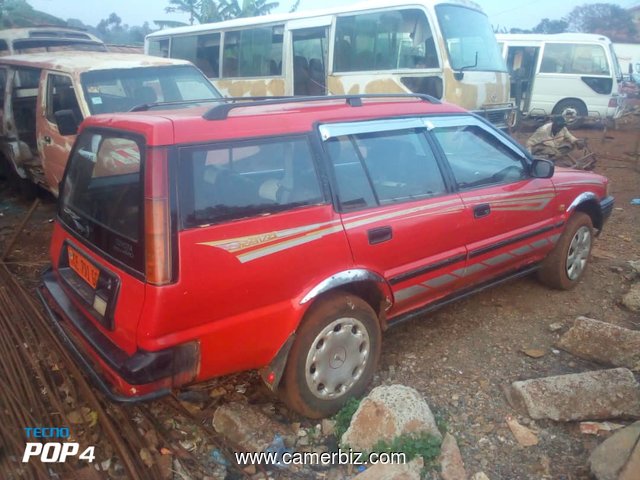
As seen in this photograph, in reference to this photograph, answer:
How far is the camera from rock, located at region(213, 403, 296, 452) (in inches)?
100

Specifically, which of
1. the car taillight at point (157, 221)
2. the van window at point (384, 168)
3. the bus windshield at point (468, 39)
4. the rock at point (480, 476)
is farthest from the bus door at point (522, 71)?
the car taillight at point (157, 221)

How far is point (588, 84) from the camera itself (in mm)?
12930

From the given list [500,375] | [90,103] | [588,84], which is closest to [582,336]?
[500,375]

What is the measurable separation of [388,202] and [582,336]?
165cm

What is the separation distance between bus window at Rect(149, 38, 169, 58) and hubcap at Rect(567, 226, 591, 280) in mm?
10373

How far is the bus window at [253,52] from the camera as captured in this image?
913cm

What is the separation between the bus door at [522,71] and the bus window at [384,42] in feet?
23.1

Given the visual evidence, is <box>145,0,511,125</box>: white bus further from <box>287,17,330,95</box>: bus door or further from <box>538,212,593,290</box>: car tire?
<box>538,212,593,290</box>: car tire

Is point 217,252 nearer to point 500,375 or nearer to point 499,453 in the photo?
point 499,453

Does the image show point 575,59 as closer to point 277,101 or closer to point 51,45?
point 51,45

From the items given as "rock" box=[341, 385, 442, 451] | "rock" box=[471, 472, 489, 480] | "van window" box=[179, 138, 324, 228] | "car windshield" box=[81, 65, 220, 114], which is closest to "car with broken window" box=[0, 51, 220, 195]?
"car windshield" box=[81, 65, 220, 114]

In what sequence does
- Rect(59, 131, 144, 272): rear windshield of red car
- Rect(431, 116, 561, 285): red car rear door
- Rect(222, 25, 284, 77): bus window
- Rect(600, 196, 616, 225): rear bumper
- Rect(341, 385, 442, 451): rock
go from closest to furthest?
1. Rect(59, 131, 144, 272): rear windshield of red car
2. Rect(341, 385, 442, 451): rock
3. Rect(431, 116, 561, 285): red car rear door
4. Rect(600, 196, 616, 225): rear bumper
5. Rect(222, 25, 284, 77): bus window

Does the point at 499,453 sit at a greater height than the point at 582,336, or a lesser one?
lesser

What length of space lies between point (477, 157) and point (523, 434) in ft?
5.97
